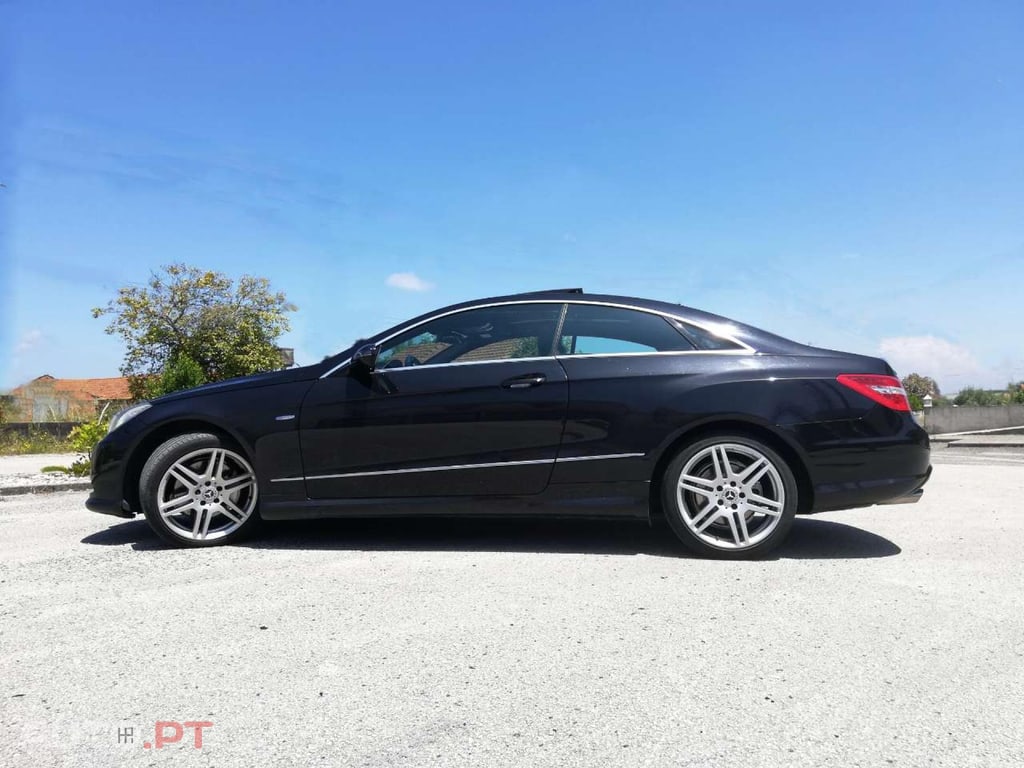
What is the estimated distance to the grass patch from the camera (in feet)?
53.5

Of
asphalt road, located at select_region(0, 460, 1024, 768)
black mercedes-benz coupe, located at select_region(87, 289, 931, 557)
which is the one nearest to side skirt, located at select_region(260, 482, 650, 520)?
black mercedes-benz coupe, located at select_region(87, 289, 931, 557)

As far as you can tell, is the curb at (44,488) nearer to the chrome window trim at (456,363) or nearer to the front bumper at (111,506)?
the front bumper at (111,506)

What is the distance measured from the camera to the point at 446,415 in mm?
4465

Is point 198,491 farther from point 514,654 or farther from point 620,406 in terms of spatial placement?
point 514,654

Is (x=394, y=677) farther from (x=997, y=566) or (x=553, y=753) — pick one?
(x=997, y=566)

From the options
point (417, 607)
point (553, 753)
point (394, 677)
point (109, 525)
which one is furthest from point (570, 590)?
point (109, 525)

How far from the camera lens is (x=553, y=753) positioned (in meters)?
2.06

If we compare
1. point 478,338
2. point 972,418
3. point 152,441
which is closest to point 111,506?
point 152,441

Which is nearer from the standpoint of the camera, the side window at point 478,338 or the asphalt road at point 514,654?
the asphalt road at point 514,654

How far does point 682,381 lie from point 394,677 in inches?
96.1

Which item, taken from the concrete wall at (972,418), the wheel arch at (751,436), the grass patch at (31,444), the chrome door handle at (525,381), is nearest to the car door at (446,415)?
the chrome door handle at (525,381)

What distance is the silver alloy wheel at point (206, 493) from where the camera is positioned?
4727 millimetres

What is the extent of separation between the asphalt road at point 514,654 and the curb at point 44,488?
444 cm

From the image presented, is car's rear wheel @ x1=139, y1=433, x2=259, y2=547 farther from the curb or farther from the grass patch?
the grass patch
